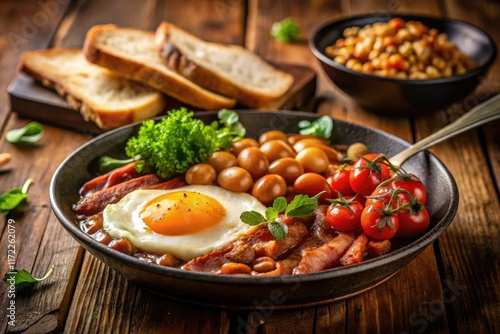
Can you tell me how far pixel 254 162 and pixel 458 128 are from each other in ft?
4.08

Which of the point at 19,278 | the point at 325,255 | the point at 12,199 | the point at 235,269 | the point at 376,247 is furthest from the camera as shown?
the point at 12,199

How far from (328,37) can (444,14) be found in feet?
6.37

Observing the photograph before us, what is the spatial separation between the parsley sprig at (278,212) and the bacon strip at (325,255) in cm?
17

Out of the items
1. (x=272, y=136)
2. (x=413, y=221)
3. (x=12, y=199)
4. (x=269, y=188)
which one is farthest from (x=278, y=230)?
(x=12, y=199)

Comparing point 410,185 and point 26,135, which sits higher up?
point 410,185

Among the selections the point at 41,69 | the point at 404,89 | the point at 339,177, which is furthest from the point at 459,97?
the point at 41,69

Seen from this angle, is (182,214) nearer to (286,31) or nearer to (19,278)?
(19,278)

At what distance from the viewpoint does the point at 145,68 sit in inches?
202

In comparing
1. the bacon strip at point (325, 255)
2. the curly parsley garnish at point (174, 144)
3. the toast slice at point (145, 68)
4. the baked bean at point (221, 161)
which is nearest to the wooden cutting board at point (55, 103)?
the toast slice at point (145, 68)

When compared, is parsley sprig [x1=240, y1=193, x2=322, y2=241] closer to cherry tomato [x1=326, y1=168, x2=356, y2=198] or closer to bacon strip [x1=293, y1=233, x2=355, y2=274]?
bacon strip [x1=293, y1=233, x2=355, y2=274]

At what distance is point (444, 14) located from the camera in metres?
7.04

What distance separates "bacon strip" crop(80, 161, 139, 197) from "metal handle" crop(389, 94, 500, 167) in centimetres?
158

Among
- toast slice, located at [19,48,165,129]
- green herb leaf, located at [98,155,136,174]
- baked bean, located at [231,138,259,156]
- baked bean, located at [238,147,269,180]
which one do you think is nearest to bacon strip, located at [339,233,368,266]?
baked bean, located at [238,147,269,180]

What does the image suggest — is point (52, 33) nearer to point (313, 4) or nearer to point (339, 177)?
point (313, 4)
